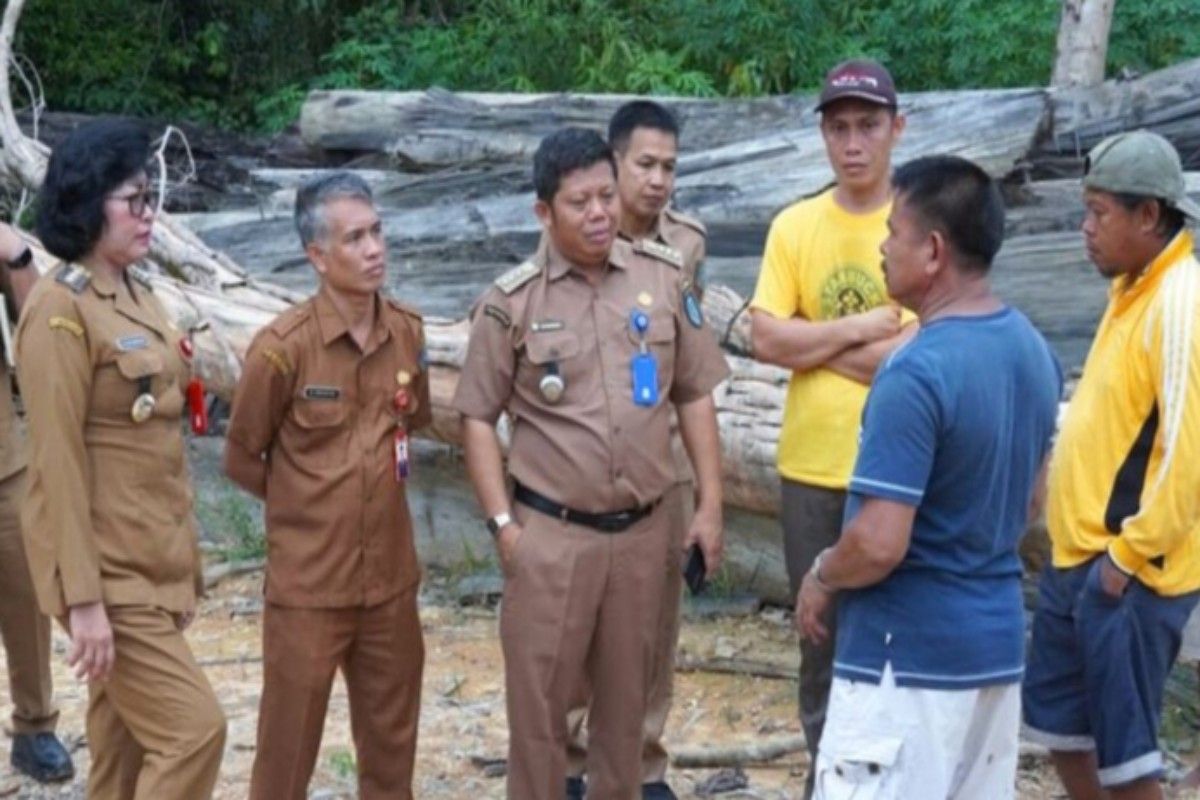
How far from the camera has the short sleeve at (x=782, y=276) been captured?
539 cm

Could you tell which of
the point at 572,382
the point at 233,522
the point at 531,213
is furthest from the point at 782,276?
the point at 233,522

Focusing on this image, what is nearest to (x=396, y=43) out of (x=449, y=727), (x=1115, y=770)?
(x=449, y=727)

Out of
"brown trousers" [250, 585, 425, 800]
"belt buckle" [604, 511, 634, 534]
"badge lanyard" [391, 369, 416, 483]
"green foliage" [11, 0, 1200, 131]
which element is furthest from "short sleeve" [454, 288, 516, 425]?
"green foliage" [11, 0, 1200, 131]

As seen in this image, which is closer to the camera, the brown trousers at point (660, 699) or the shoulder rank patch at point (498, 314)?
the shoulder rank patch at point (498, 314)

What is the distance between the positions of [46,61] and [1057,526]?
434 inches

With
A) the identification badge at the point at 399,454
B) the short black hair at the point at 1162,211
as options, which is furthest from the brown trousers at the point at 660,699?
the short black hair at the point at 1162,211

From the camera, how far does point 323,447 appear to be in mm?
5086

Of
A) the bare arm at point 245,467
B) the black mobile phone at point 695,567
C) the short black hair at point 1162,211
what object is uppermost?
the short black hair at point 1162,211

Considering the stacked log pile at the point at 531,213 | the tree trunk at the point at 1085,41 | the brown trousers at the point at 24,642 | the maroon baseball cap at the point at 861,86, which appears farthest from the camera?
the tree trunk at the point at 1085,41

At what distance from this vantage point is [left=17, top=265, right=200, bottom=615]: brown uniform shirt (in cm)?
468

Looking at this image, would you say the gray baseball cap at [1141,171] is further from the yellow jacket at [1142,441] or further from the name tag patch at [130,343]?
the name tag patch at [130,343]

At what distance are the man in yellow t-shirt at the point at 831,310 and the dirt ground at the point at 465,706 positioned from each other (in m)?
1.07

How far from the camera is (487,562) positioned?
833cm

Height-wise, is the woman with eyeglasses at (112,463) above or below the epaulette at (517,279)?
below
